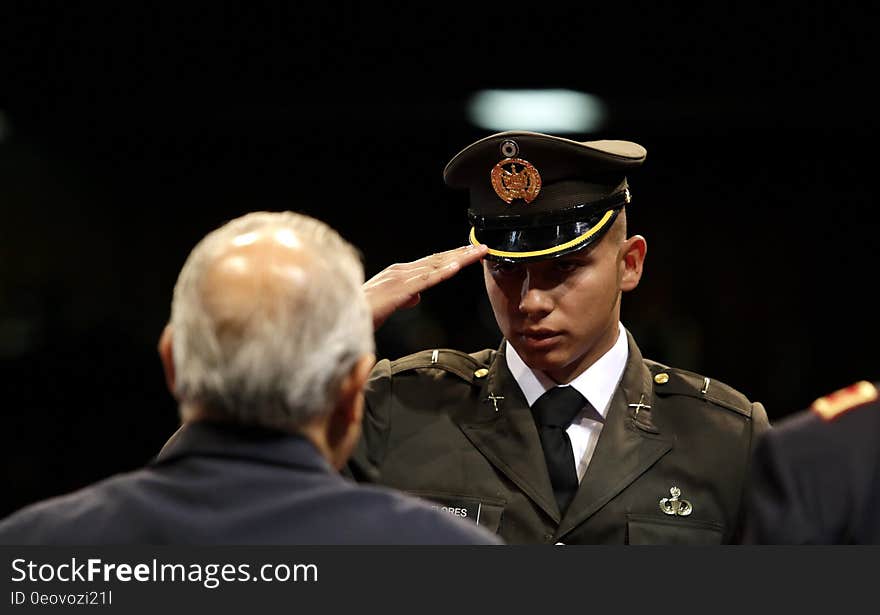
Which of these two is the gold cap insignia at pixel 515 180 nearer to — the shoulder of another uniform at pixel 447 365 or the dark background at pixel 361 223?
the shoulder of another uniform at pixel 447 365

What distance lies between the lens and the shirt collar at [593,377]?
195 cm

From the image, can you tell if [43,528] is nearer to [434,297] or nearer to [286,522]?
[286,522]

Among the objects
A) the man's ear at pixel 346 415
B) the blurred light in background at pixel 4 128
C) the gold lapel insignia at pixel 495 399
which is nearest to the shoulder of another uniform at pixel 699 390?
the gold lapel insignia at pixel 495 399

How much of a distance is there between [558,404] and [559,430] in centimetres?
5

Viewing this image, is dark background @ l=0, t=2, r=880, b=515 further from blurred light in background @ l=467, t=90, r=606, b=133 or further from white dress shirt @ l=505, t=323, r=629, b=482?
white dress shirt @ l=505, t=323, r=629, b=482

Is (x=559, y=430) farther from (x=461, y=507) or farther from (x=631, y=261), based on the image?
(x=631, y=261)

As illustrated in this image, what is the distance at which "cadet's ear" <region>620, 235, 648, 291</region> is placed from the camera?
6.55ft

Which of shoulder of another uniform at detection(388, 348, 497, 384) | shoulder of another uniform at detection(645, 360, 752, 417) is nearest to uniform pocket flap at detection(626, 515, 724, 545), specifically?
shoulder of another uniform at detection(645, 360, 752, 417)

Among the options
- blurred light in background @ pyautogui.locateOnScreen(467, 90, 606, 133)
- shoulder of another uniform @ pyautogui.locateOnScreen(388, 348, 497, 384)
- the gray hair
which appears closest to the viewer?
the gray hair

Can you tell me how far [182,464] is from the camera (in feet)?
3.84

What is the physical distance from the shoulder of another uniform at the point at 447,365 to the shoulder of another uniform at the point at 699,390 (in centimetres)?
32

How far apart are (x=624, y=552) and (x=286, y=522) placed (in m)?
0.37

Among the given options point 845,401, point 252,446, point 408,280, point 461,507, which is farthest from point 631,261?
point 252,446

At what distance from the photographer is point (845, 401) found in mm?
1198
